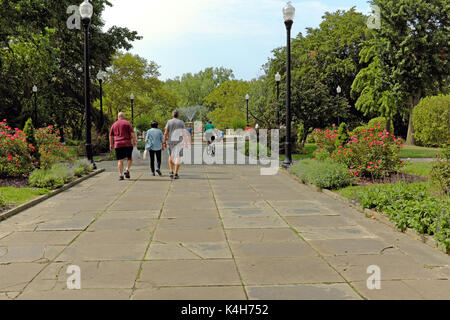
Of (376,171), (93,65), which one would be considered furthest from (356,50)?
(376,171)

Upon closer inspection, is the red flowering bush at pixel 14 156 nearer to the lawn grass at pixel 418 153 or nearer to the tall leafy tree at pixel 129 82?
the lawn grass at pixel 418 153

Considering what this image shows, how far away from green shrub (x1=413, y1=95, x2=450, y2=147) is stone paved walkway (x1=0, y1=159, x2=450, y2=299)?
2168 centimetres

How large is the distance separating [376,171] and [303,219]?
4930 mm

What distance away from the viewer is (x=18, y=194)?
346 inches

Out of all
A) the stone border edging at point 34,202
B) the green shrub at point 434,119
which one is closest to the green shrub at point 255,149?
the stone border edging at point 34,202

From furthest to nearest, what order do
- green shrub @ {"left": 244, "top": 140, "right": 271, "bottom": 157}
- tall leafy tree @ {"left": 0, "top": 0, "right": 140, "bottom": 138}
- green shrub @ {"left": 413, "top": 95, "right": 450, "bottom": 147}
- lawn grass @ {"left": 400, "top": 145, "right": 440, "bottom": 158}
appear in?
green shrub @ {"left": 413, "top": 95, "right": 450, "bottom": 147}, lawn grass @ {"left": 400, "top": 145, "right": 440, "bottom": 158}, green shrub @ {"left": 244, "top": 140, "right": 271, "bottom": 157}, tall leafy tree @ {"left": 0, "top": 0, "right": 140, "bottom": 138}

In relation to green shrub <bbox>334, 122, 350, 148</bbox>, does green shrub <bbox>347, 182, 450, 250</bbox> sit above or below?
below

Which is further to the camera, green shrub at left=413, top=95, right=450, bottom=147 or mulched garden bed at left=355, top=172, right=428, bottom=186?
green shrub at left=413, top=95, right=450, bottom=147

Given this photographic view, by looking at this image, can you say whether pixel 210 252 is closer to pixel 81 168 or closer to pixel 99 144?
pixel 81 168

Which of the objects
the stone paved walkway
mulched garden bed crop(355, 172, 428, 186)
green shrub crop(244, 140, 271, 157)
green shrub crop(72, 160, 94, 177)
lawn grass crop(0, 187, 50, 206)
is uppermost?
green shrub crop(244, 140, 271, 157)

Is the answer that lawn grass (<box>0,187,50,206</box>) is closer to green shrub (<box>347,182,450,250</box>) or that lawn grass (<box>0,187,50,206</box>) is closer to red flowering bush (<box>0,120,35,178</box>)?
red flowering bush (<box>0,120,35,178</box>)

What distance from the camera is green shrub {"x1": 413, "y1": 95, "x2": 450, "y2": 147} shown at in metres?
26.5

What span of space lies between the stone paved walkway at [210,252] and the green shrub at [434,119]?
21.7m

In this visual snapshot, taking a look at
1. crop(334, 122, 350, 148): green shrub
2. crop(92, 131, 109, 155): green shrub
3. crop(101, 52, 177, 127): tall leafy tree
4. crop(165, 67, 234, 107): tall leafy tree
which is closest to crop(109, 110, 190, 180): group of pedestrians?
crop(334, 122, 350, 148): green shrub
